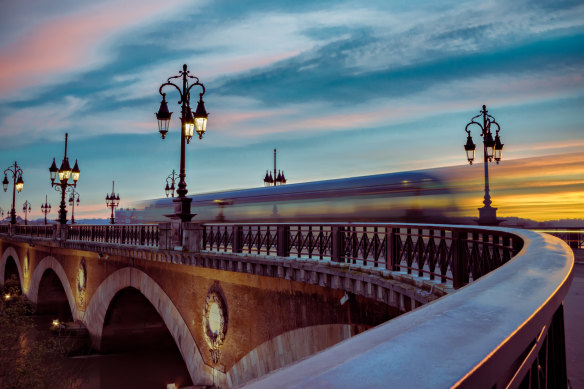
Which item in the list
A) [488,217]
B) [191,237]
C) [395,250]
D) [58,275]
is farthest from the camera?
[58,275]

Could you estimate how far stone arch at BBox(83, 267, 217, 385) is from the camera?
15.3 meters

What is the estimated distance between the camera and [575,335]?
552cm

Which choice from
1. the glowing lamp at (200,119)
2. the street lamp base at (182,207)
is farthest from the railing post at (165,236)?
the glowing lamp at (200,119)

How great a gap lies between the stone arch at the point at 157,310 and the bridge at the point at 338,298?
78 mm

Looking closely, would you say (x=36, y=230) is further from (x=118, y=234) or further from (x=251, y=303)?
(x=251, y=303)

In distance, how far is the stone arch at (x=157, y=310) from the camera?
15320 millimetres

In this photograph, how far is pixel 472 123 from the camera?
596 inches

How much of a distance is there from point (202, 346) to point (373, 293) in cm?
897

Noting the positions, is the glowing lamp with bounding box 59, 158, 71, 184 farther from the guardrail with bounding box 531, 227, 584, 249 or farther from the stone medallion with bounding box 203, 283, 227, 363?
the guardrail with bounding box 531, 227, 584, 249

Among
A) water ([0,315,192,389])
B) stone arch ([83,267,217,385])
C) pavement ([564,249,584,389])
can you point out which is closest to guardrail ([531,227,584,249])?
pavement ([564,249,584,389])

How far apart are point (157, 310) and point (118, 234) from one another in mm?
4147

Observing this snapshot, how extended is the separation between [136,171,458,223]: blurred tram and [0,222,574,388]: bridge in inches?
38.7

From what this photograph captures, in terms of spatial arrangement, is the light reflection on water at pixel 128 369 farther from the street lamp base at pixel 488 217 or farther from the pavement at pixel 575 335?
the pavement at pixel 575 335

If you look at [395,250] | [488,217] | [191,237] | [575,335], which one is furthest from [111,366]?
[575,335]
